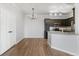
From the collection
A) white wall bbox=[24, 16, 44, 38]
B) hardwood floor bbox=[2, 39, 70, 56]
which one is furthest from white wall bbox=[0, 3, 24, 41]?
white wall bbox=[24, 16, 44, 38]

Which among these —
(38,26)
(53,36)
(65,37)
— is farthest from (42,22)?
(65,37)

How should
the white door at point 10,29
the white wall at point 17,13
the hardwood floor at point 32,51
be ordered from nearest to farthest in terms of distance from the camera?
→ the hardwood floor at point 32,51 → the white door at point 10,29 → the white wall at point 17,13

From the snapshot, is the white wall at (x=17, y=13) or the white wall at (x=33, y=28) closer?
the white wall at (x=17, y=13)

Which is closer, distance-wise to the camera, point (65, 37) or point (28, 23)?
point (65, 37)

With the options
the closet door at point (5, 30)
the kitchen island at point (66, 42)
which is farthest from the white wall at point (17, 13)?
the kitchen island at point (66, 42)

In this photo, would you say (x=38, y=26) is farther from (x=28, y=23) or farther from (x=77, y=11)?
(x=77, y=11)

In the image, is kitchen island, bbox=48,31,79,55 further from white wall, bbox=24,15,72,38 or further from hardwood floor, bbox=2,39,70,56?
white wall, bbox=24,15,72,38

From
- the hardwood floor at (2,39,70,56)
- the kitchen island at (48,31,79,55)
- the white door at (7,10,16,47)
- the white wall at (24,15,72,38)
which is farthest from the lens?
the white wall at (24,15,72,38)

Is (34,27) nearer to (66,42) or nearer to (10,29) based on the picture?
(10,29)

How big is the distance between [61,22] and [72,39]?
788cm

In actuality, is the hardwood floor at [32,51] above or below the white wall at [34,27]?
below

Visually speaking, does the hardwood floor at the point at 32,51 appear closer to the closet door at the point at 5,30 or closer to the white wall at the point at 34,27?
the closet door at the point at 5,30

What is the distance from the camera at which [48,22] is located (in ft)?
42.1

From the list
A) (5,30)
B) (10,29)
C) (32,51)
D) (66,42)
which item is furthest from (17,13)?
(66,42)
